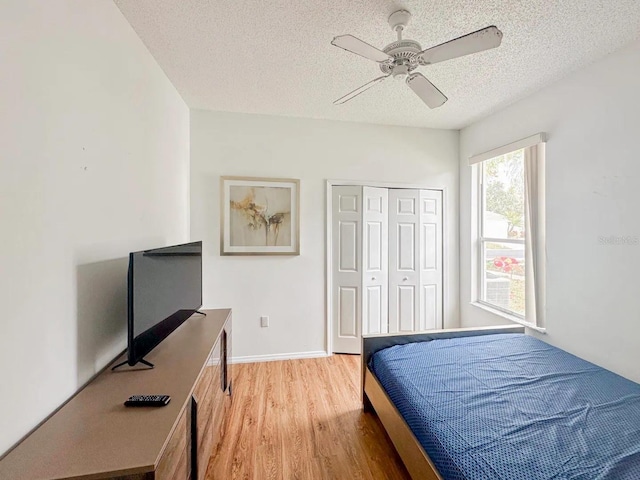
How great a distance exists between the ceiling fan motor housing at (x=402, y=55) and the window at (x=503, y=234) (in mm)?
1868

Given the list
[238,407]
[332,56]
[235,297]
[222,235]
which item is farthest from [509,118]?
[238,407]

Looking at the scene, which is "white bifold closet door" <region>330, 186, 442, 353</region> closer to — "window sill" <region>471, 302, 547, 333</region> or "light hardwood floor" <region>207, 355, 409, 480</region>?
"window sill" <region>471, 302, 547, 333</region>

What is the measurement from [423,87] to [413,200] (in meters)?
1.83

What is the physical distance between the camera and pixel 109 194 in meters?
1.55

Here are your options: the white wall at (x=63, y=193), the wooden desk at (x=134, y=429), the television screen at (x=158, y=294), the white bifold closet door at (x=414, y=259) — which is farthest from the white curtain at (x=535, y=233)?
the white wall at (x=63, y=193)

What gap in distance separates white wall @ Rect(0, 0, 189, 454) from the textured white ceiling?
15.3 inches

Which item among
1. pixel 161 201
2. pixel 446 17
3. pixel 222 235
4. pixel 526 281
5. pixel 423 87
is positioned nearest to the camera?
pixel 446 17

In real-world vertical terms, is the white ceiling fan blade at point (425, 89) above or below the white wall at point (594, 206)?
above

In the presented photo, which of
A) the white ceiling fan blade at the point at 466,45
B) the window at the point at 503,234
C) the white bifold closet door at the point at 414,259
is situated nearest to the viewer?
the white ceiling fan blade at the point at 466,45

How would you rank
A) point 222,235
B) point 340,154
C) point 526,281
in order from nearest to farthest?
point 526,281 → point 222,235 → point 340,154

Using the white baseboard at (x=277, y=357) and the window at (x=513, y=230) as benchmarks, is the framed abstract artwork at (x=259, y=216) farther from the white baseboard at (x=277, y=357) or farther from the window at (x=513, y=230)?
the window at (x=513, y=230)

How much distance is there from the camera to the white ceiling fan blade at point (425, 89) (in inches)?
71.4

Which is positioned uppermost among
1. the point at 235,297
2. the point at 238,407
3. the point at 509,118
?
the point at 509,118

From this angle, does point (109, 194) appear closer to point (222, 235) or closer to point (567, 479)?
point (222, 235)
